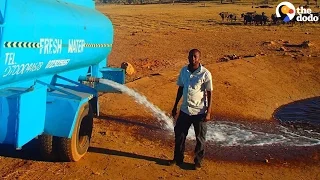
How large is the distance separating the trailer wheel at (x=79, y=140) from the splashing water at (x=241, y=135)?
2102 mm

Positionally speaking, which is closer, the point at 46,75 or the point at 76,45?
the point at 46,75

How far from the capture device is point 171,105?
10727mm

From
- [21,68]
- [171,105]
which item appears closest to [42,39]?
[21,68]

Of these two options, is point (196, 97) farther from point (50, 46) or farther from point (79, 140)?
point (50, 46)

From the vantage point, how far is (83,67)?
26.1 feet

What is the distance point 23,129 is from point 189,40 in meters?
19.2

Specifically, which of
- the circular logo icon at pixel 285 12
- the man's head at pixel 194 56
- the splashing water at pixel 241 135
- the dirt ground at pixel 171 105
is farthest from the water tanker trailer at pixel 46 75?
the circular logo icon at pixel 285 12

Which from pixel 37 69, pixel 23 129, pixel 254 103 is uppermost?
pixel 37 69

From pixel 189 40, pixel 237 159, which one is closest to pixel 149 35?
pixel 189 40

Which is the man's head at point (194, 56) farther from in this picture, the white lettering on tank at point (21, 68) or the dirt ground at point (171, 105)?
the white lettering on tank at point (21, 68)

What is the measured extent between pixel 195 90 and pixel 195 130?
65 centimetres

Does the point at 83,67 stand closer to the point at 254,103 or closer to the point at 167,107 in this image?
the point at 167,107

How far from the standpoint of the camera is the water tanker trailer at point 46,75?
4510mm

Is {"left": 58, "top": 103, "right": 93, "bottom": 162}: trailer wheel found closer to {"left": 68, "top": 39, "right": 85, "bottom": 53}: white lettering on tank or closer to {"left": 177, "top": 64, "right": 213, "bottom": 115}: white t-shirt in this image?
{"left": 68, "top": 39, "right": 85, "bottom": 53}: white lettering on tank
